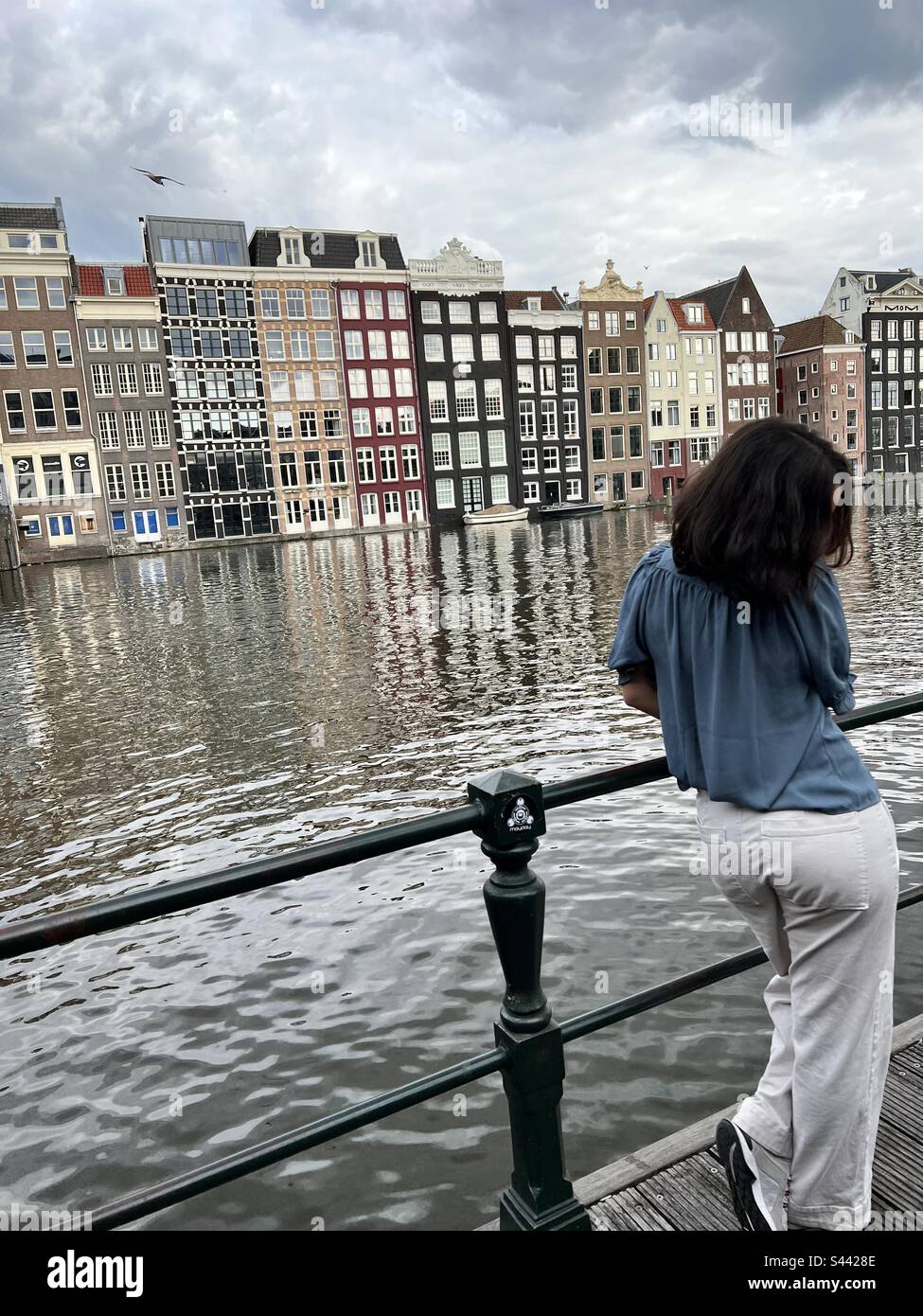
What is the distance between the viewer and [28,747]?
10.7 m

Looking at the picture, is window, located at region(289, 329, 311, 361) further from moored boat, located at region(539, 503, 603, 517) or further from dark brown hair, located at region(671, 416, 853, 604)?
dark brown hair, located at region(671, 416, 853, 604)

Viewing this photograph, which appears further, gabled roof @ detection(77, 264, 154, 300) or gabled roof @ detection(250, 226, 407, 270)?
gabled roof @ detection(250, 226, 407, 270)

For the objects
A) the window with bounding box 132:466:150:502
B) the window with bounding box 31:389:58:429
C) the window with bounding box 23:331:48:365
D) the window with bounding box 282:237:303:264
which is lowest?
the window with bounding box 132:466:150:502

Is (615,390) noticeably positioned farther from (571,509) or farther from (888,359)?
(888,359)

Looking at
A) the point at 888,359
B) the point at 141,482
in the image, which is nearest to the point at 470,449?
the point at 141,482

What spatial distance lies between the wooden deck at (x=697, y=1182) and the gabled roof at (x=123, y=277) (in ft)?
177

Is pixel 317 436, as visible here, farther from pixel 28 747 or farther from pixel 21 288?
pixel 28 747

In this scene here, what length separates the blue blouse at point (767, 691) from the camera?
75.9 inches

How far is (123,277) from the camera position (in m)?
49.9

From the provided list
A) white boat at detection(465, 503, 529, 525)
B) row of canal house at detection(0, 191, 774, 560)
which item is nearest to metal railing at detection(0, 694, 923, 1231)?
row of canal house at detection(0, 191, 774, 560)

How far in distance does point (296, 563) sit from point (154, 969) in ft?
99.5

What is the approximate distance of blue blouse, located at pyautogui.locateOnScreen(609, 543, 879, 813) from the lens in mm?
1929

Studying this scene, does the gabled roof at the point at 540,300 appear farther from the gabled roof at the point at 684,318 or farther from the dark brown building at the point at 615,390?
the gabled roof at the point at 684,318

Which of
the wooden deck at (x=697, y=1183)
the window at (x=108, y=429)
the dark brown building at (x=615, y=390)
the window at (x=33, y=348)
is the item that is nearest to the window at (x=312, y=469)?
the window at (x=108, y=429)
